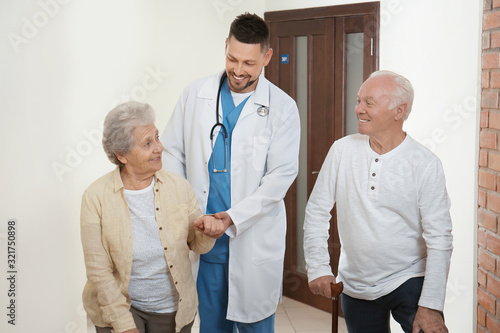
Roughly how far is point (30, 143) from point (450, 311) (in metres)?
2.43

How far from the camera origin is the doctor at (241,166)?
224cm

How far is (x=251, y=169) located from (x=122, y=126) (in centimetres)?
58

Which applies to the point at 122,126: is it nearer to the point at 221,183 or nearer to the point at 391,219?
the point at 221,183

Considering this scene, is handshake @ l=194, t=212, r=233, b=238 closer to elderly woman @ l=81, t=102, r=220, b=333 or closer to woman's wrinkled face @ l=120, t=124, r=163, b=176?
elderly woman @ l=81, t=102, r=220, b=333

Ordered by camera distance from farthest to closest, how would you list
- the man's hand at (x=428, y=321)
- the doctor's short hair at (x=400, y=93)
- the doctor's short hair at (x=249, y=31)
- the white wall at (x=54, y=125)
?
1. the white wall at (x=54, y=125)
2. the doctor's short hair at (x=249, y=31)
3. the doctor's short hair at (x=400, y=93)
4. the man's hand at (x=428, y=321)

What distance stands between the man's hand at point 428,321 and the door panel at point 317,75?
7.44 feet

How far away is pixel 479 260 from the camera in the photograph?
2.93 meters

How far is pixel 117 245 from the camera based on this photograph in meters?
1.86

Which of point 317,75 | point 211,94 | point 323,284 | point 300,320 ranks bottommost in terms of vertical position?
point 300,320

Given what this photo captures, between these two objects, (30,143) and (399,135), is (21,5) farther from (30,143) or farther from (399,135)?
(399,135)

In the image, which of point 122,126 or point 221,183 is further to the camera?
point 221,183

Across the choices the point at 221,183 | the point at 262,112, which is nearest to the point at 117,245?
the point at 221,183

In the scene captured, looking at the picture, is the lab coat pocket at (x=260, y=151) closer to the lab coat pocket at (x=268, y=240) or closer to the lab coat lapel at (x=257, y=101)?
the lab coat lapel at (x=257, y=101)

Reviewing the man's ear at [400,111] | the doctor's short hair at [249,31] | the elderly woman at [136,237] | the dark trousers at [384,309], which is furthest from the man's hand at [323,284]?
the doctor's short hair at [249,31]
